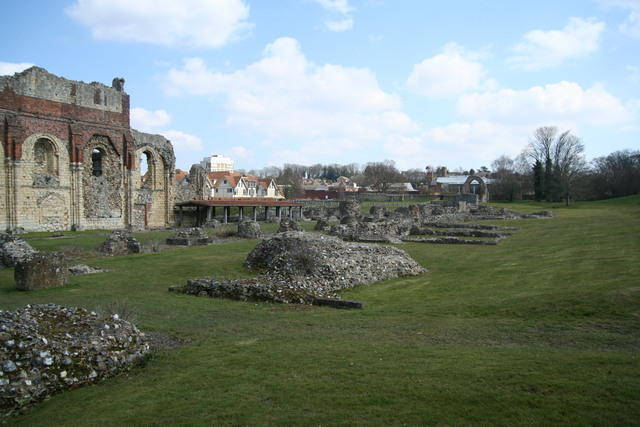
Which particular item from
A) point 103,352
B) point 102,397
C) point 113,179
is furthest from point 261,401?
point 113,179

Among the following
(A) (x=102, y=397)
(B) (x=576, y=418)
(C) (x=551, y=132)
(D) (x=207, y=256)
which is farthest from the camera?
(C) (x=551, y=132)

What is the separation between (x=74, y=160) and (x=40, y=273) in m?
24.8

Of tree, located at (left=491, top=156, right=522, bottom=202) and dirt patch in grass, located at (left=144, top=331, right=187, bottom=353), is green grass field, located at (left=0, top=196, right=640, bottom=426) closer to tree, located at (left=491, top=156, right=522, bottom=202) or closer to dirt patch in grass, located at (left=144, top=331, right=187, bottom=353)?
dirt patch in grass, located at (left=144, top=331, right=187, bottom=353)

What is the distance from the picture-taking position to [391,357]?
7.82 meters

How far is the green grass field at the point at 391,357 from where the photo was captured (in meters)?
5.83

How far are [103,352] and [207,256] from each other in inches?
576

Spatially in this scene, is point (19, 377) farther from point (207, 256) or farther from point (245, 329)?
point (207, 256)

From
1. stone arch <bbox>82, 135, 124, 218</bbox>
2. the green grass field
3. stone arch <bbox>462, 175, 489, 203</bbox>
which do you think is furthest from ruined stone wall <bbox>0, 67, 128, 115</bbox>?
stone arch <bbox>462, 175, 489, 203</bbox>

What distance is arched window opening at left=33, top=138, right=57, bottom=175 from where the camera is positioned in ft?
116

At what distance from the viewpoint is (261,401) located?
633 cm

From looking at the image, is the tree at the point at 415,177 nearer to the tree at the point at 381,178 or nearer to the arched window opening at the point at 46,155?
the tree at the point at 381,178

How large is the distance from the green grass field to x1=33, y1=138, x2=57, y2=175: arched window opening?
2286cm

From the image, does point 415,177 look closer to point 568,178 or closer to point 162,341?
point 568,178

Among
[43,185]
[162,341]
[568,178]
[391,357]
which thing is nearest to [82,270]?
[162,341]
